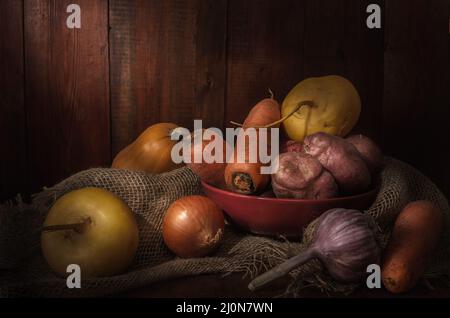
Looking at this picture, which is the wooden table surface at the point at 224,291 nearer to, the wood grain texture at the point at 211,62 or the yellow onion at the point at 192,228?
the yellow onion at the point at 192,228

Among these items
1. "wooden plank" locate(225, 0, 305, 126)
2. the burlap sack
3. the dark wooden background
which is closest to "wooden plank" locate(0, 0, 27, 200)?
the dark wooden background

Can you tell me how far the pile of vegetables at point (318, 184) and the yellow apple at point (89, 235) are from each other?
4.1 inches

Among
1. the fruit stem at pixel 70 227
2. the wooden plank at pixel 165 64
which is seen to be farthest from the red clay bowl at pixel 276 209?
the wooden plank at pixel 165 64

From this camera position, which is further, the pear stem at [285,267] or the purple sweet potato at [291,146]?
the purple sweet potato at [291,146]

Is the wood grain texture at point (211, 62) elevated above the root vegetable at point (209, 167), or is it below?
above

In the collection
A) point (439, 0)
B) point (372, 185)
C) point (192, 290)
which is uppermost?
point (439, 0)

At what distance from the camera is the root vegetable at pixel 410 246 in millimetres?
806

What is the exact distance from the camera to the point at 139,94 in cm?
131

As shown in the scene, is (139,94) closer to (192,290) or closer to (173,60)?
(173,60)

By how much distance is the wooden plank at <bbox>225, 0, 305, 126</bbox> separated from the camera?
1285mm

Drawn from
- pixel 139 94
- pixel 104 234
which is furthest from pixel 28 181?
pixel 104 234

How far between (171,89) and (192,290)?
62 cm

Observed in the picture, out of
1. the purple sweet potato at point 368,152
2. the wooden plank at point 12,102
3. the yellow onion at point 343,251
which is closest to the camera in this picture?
the yellow onion at point 343,251

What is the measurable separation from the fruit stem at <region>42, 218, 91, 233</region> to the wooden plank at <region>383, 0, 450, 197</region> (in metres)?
0.81
